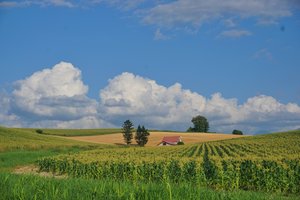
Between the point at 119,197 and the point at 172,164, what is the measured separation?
2078cm

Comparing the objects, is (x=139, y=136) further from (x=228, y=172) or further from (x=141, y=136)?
(x=228, y=172)

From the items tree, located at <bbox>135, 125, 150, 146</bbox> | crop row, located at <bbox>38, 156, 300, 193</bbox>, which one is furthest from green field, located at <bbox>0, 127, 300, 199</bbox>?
tree, located at <bbox>135, 125, 150, 146</bbox>

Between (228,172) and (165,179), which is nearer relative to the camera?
(165,179)

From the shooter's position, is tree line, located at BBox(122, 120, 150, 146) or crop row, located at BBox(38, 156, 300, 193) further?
tree line, located at BBox(122, 120, 150, 146)

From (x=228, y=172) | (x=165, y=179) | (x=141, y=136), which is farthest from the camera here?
(x=141, y=136)

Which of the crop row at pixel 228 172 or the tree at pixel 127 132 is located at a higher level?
the tree at pixel 127 132

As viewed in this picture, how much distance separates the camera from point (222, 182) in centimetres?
2294

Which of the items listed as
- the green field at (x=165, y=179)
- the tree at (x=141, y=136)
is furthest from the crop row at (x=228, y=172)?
the tree at (x=141, y=136)

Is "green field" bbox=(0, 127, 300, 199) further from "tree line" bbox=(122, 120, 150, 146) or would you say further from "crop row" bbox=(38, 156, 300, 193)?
"tree line" bbox=(122, 120, 150, 146)

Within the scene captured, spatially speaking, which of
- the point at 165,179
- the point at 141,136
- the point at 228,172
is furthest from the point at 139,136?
the point at 165,179

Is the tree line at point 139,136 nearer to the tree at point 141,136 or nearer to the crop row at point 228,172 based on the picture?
the tree at point 141,136

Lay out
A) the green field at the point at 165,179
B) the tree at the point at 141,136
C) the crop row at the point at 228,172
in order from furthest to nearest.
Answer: the tree at the point at 141,136, the crop row at the point at 228,172, the green field at the point at 165,179

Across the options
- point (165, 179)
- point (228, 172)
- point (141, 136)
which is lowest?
point (228, 172)

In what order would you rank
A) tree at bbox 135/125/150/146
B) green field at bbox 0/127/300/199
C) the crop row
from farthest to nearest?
tree at bbox 135/125/150/146 < the crop row < green field at bbox 0/127/300/199
